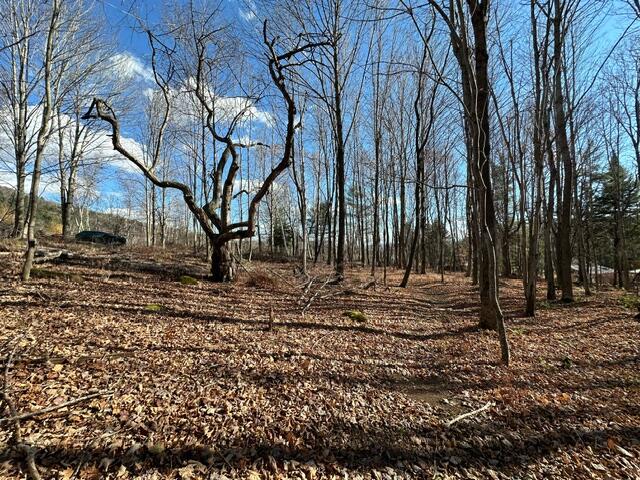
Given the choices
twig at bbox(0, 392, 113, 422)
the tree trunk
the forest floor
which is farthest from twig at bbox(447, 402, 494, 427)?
the tree trunk

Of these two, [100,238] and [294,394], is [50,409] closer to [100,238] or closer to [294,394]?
[294,394]

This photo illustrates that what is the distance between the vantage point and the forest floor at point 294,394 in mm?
2256

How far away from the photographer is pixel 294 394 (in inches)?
127

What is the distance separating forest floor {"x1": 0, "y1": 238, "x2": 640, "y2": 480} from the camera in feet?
7.40

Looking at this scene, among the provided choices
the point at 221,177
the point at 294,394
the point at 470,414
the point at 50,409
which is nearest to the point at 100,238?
the point at 221,177

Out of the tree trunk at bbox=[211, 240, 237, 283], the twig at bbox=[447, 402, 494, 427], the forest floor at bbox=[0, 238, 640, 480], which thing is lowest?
the twig at bbox=[447, 402, 494, 427]

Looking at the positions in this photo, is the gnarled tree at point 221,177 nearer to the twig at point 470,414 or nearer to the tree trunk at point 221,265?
the tree trunk at point 221,265

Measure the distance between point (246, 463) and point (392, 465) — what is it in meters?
1.17

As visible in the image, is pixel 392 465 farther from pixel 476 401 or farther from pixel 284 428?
pixel 476 401

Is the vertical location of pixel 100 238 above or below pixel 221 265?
above

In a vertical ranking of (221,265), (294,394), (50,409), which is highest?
(221,265)

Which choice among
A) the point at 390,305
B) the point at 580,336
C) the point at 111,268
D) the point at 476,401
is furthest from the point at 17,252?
the point at 580,336

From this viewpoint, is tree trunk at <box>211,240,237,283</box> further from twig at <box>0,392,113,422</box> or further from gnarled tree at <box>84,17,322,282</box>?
twig at <box>0,392,113,422</box>

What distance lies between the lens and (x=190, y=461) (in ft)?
7.07
